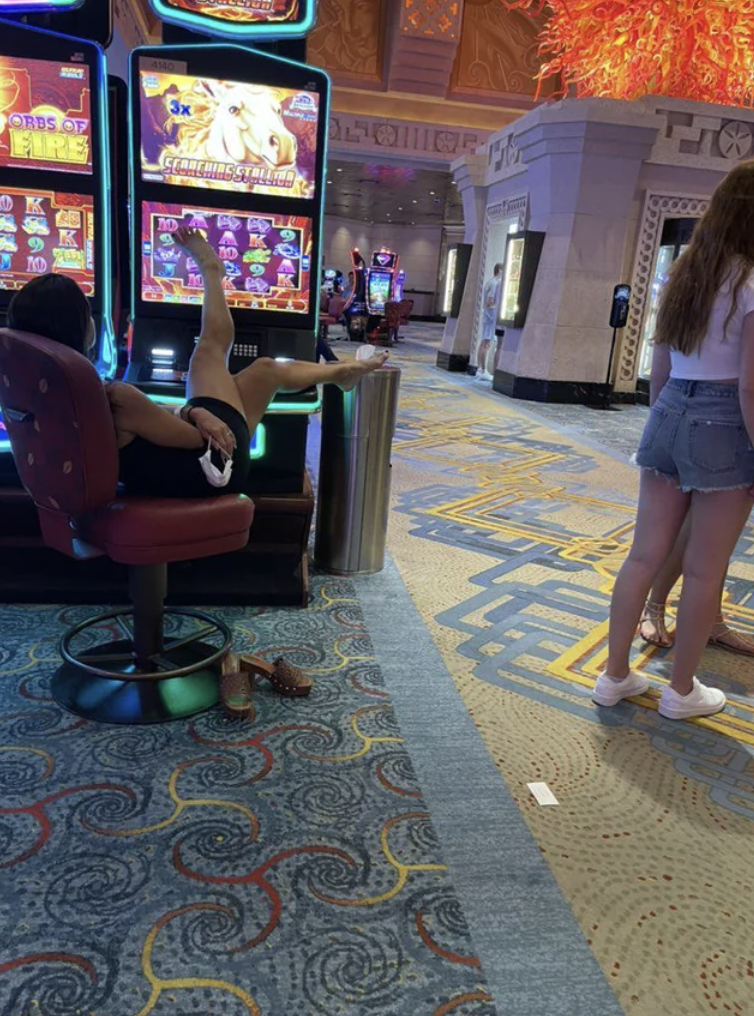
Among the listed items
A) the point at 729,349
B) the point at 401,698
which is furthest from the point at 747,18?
the point at 401,698

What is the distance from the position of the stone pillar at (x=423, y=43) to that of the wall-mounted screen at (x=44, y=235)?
11.3 meters

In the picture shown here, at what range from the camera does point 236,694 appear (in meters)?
2.09

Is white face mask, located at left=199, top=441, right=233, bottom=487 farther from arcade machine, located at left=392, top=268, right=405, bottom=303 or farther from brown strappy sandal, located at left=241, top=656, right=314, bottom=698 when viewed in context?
arcade machine, located at left=392, top=268, right=405, bottom=303

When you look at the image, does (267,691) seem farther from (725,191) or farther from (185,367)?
(725,191)

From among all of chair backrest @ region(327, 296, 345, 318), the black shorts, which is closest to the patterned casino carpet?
the black shorts

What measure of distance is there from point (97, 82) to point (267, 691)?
207cm

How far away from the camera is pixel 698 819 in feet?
5.96

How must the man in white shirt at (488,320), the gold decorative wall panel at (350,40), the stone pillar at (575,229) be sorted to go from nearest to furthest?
the stone pillar at (575,229) → the man in white shirt at (488,320) → the gold decorative wall panel at (350,40)

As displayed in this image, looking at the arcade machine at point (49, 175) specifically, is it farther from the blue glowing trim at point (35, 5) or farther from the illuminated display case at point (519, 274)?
the illuminated display case at point (519, 274)

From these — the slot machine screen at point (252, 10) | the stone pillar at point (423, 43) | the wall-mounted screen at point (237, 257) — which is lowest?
the wall-mounted screen at point (237, 257)

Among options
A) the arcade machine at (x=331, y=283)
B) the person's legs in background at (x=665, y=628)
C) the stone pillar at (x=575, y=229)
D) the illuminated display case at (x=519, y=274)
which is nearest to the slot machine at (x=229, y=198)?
the person's legs in background at (x=665, y=628)

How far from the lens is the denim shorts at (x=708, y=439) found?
195 centimetres

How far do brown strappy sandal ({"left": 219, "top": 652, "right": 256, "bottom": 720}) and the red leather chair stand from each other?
0.08m

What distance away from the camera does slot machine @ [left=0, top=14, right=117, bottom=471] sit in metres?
2.51
